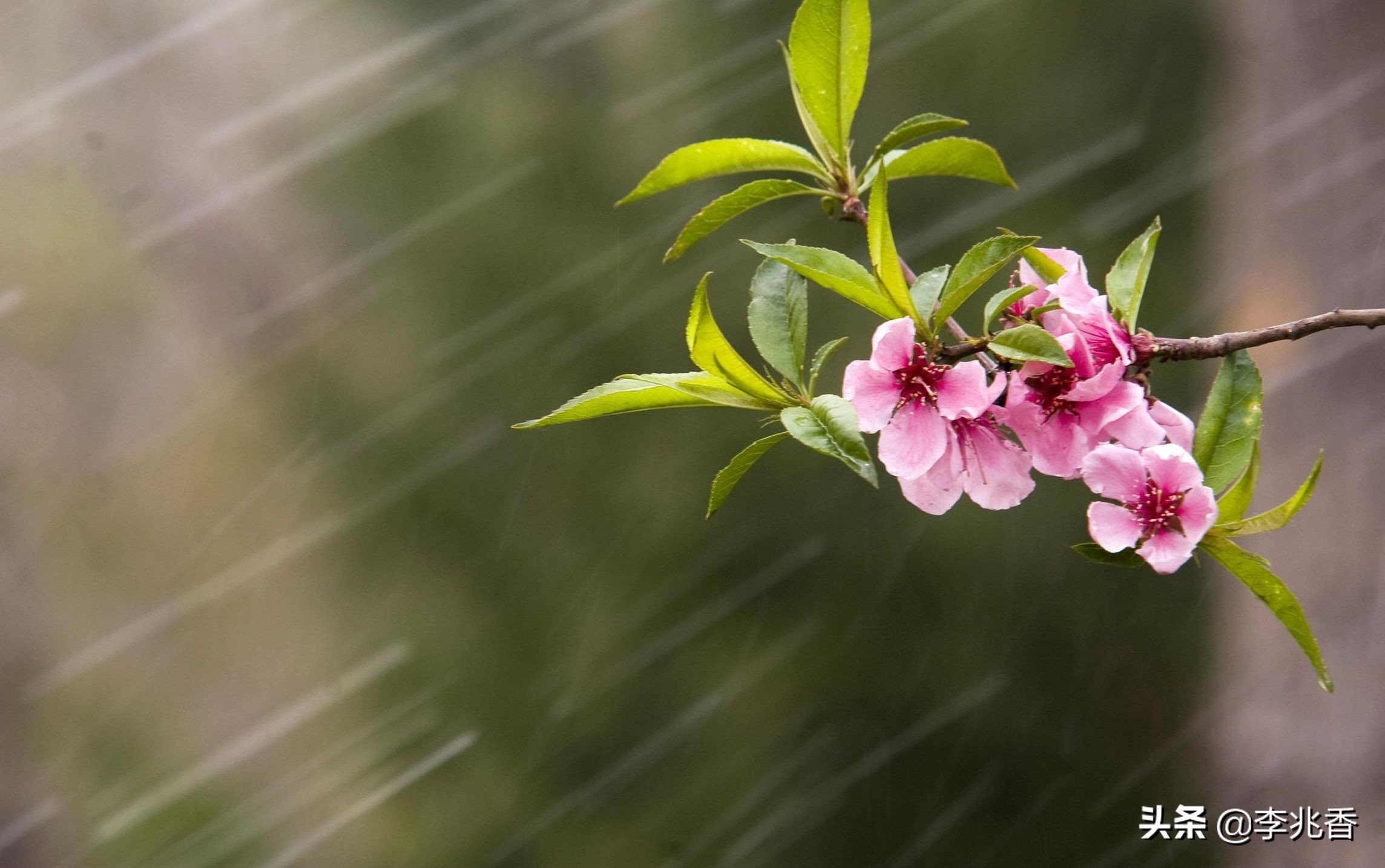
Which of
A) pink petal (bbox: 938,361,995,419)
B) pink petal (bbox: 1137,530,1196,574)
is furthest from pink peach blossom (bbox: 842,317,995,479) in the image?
pink petal (bbox: 1137,530,1196,574)

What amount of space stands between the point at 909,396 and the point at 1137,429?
0.11 m

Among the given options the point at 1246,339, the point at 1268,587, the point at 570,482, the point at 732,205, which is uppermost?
the point at 570,482

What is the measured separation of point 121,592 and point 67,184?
66cm

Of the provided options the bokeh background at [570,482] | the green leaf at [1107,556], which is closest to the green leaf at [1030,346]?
the green leaf at [1107,556]

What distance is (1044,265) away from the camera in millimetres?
497

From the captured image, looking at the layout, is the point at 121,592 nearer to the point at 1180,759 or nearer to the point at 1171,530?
the point at 1171,530

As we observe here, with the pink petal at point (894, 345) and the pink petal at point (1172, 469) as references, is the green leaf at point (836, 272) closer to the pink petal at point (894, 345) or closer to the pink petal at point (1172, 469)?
the pink petal at point (894, 345)

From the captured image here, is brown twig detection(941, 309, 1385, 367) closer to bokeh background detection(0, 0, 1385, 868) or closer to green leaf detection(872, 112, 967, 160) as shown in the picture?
green leaf detection(872, 112, 967, 160)

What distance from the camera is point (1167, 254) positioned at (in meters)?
1.69

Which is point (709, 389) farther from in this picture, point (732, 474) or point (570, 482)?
point (570, 482)

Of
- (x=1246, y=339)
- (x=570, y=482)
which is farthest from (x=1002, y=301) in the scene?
(x=570, y=482)

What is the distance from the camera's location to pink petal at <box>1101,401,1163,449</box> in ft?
1.51

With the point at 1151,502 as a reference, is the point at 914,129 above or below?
above

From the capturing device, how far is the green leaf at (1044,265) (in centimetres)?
49
